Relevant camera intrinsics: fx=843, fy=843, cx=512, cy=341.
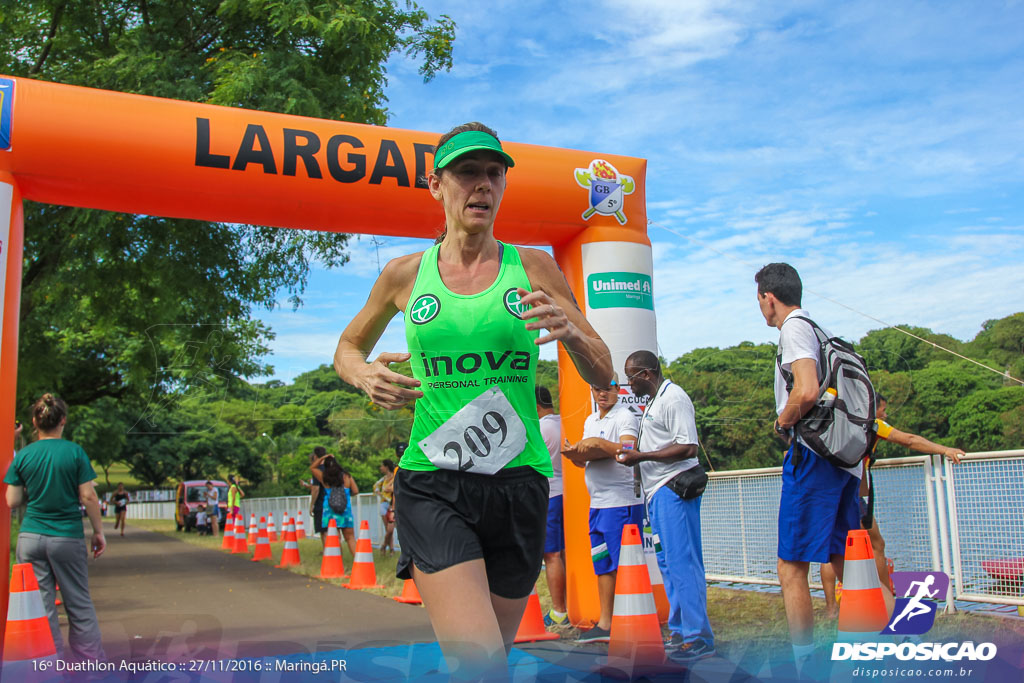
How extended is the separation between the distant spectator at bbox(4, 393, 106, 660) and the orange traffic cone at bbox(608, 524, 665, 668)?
319 centimetres

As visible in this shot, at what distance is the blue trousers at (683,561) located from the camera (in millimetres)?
4945

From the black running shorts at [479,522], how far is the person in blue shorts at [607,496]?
314 cm

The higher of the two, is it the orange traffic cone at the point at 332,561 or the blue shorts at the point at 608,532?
the blue shorts at the point at 608,532

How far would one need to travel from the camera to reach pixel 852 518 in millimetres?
4156

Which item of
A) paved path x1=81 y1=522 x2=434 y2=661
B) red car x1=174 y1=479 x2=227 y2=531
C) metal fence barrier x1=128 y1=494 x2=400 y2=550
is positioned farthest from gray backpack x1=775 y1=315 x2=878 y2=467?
red car x1=174 y1=479 x2=227 y2=531

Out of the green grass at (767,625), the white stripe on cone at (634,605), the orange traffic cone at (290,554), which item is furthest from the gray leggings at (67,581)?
the orange traffic cone at (290,554)

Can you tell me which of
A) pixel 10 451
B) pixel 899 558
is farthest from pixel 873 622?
pixel 10 451

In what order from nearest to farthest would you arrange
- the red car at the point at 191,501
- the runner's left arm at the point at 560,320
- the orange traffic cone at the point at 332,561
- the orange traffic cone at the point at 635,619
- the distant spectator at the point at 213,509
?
the runner's left arm at the point at 560,320 < the orange traffic cone at the point at 635,619 < the orange traffic cone at the point at 332,561 < the distant spectator at the point at 213,509 < the red car at the point at 191,501

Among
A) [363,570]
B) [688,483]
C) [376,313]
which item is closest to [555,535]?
[688,483]

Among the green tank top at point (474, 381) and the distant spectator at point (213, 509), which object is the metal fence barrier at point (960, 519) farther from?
the distant spectator at point (213, 509)

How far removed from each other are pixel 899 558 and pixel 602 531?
2.50 meters

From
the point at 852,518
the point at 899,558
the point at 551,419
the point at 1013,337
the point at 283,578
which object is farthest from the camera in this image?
the point at 283,578

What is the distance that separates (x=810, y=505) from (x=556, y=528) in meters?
3.20

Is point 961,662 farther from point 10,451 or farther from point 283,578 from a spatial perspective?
point 283,578
